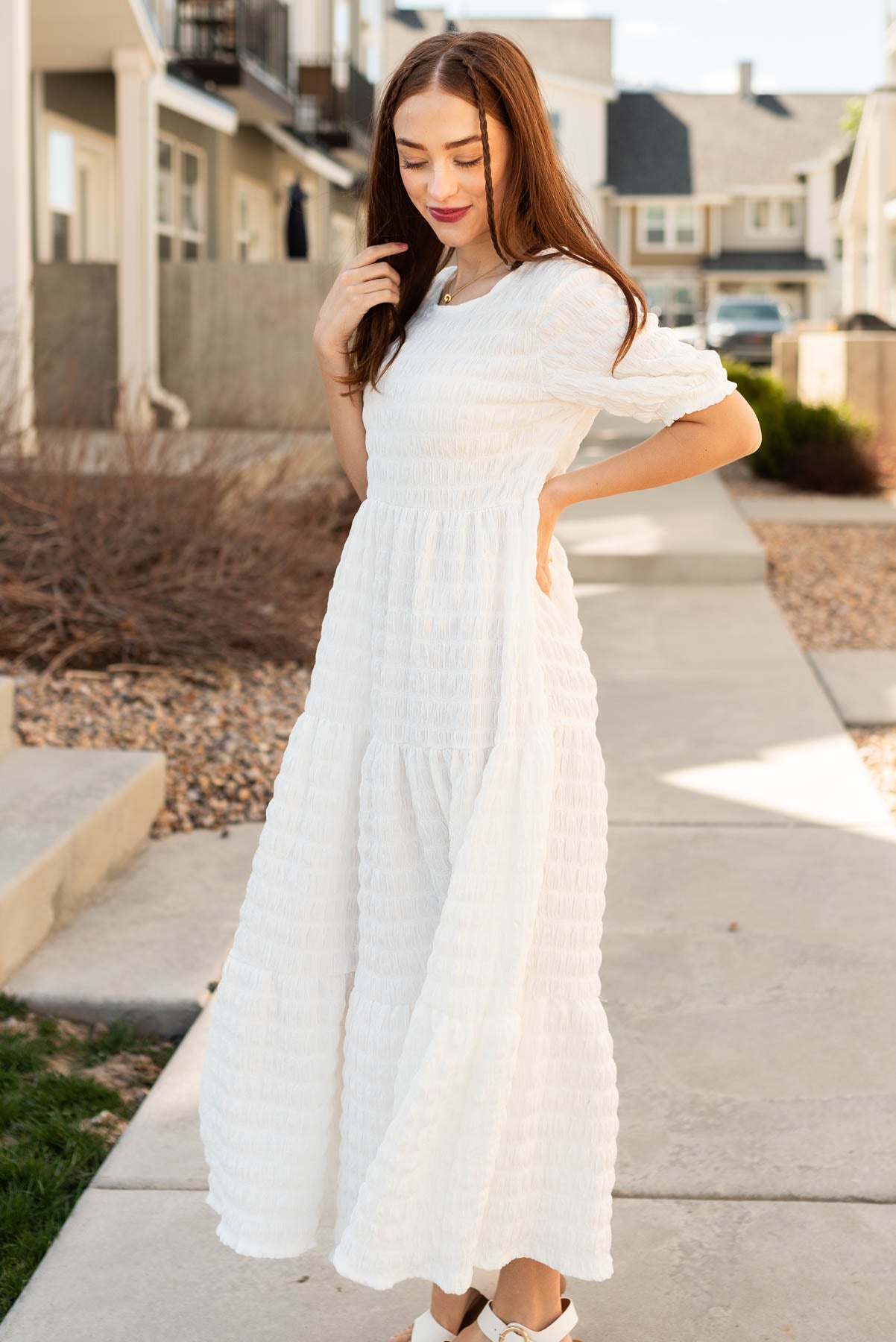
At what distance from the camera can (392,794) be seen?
191 centimetres

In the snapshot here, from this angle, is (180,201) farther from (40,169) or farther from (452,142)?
(452,142)

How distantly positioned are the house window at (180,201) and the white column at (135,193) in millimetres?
2959

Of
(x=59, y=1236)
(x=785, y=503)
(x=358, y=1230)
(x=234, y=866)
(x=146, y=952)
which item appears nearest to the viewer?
(x=358, y=1230)

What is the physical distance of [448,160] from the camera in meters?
1.86

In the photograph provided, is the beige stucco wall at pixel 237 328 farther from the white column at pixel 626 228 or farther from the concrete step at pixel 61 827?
the white column at pixel 626 228

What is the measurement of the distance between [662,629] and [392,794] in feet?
17.4

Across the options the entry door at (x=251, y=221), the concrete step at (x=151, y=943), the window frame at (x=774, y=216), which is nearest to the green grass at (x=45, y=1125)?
the concrete step at (x=151, y=943)

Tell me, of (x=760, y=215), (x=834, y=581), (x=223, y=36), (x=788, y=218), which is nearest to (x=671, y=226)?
(x=760, y=215)

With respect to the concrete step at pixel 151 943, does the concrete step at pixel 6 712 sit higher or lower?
higher

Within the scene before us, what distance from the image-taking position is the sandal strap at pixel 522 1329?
2020mm

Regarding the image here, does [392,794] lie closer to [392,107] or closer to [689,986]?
[392,107]

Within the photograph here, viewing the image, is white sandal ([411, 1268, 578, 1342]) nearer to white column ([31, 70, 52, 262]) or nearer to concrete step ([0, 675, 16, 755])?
concrete step ([0, 675, 16, 755])

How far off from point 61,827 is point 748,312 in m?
30.9

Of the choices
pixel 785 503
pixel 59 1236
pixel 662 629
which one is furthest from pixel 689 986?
pixel 785 503
